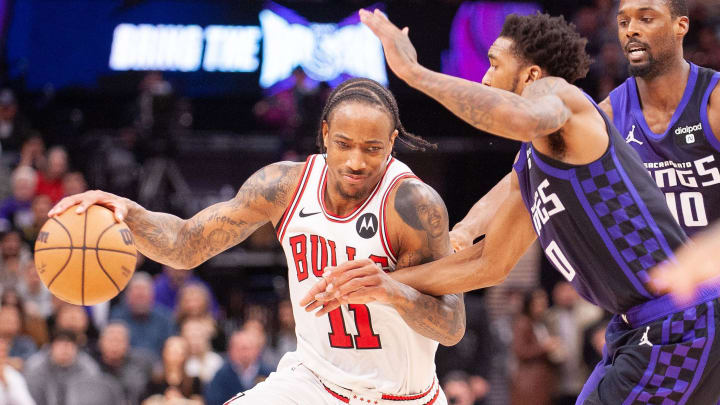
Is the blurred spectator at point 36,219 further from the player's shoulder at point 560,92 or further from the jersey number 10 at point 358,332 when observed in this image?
the player's shoulder at point 560,92

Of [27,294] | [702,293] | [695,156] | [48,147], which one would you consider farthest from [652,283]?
[48,147]

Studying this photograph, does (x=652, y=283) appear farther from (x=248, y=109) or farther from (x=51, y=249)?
(x=248, y=109)

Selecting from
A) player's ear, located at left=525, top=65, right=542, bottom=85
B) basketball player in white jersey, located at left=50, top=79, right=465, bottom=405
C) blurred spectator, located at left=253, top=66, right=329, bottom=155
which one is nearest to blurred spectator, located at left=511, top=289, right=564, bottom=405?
blurred spectator, located at left=253, top=66, right=329, bottom=155

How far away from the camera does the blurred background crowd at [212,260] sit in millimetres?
9508

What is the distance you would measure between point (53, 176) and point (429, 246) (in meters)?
8.63

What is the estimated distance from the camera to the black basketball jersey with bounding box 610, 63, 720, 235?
476 cm

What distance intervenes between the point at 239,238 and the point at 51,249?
38.2 inches

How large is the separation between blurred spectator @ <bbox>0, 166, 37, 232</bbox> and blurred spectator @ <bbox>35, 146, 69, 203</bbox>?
0.17 meters

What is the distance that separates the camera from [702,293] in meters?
3.91

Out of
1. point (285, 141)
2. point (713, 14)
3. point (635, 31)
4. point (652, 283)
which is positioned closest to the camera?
point (652, 283)

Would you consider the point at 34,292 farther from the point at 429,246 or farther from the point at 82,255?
the point at 429,246

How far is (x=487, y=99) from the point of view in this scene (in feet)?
12.4

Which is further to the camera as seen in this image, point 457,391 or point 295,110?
point 295,110

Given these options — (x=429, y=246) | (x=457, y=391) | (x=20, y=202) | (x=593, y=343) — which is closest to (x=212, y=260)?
(x=20, y=202)
